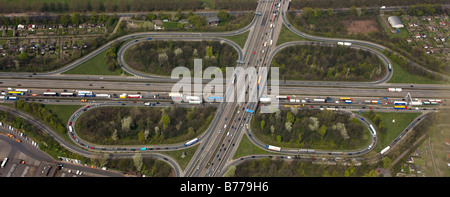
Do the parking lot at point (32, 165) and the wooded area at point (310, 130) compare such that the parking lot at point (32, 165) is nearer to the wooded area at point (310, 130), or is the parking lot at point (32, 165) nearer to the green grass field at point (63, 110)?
the green grass field at point (63, 110)

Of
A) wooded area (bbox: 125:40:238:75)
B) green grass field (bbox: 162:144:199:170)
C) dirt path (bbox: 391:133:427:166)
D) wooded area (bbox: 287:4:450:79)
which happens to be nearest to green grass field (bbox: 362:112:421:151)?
dirt path (bbox: 391:133:427:166)

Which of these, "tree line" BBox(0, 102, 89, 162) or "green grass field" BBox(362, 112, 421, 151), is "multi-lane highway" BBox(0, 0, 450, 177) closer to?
"tree line" BBox(0, 102, 89, 162)

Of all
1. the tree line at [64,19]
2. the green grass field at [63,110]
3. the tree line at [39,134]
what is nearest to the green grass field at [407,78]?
the tree line at [39,134]

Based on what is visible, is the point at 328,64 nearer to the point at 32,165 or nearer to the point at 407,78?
the point at 407,78

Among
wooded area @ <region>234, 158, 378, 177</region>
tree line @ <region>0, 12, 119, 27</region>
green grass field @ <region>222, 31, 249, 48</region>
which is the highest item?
tree line @ <region>0, 12, 119, 27</region>
